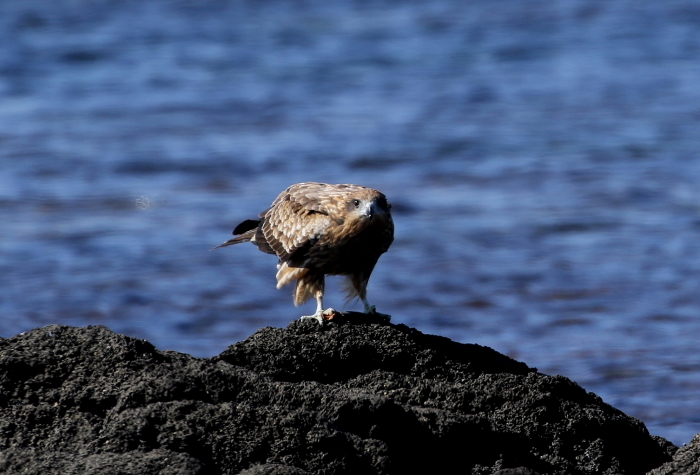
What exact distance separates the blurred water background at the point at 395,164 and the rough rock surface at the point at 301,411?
2346 millimetres

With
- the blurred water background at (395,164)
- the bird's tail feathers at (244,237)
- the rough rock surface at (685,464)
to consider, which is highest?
the blurred water background at (395,164)

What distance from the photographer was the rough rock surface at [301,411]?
13.7 ft

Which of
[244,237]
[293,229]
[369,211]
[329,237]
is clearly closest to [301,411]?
[369,211]

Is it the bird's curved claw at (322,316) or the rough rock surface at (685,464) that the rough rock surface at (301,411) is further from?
the bird's curved claw at (322,316)

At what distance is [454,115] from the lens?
679 inches

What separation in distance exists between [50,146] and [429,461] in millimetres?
12332

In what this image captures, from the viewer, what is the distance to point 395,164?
14.5 meters

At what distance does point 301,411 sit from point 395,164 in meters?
10.4

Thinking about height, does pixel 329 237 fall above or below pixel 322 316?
above

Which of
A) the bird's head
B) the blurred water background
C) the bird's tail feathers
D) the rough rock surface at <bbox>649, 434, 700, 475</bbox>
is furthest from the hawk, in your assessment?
the blurred water background

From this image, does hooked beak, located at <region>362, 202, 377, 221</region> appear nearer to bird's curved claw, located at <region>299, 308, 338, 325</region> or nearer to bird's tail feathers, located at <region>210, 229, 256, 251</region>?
bird's curved claw, located at <region>299, 308, 338, 325</region>

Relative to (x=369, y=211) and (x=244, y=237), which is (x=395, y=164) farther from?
(x=369, y=211)

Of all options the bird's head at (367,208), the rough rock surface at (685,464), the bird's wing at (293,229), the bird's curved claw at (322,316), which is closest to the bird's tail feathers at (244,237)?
the bird's wing at (293,229)

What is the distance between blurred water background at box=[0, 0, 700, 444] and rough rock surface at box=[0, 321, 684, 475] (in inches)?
92.4
